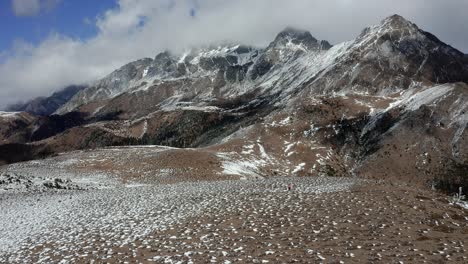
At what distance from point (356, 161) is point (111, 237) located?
5748 inches

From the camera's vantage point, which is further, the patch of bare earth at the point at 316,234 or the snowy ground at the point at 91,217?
the snowy ground at the point at 91,217

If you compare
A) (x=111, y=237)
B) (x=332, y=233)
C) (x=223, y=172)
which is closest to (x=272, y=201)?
(x=332, y=233)

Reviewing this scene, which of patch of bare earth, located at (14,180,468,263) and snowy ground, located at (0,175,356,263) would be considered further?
snowy ground, located at (0,175,356,263)

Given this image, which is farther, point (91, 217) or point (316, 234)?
point (91, 217)

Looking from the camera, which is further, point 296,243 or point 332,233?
point 332,233

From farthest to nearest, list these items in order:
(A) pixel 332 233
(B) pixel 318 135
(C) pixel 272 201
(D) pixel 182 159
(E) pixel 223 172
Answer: (B) pixel 318 135 → (D) pixel 182 159 → (E) pixel 223 172 → (C) pixel 272 201 → (A) pixel 332 233

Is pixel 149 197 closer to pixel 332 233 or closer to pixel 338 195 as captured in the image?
pixel 338 195

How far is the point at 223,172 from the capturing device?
76.3 m

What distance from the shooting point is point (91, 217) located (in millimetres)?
30953

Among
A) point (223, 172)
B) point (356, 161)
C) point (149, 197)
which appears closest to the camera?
point (149, 197)

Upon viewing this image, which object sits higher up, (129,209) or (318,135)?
(318,135)

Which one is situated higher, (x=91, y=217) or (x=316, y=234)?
(x=316, y=234)

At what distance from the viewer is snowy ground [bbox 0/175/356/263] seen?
22531 mm

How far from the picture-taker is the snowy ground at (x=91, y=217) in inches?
887
